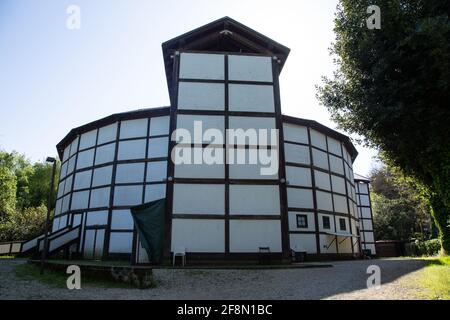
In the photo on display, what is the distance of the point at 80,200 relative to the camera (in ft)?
59.6

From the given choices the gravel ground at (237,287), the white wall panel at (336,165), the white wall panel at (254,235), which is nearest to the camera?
the gravel ground at (237,287)

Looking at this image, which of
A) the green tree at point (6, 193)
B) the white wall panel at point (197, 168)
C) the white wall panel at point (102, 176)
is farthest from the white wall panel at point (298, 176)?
the green tree at point (6, 193)

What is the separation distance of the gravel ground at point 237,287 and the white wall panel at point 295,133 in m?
10.5

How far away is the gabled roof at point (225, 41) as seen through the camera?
47.7 ft

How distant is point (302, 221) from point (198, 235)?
26.3ft

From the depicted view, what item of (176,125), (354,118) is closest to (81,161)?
(176,125)

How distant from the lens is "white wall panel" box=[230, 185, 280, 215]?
1205 centimetres

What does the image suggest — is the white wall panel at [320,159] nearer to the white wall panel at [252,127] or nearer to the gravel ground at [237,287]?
the white wall panel at [252,127]

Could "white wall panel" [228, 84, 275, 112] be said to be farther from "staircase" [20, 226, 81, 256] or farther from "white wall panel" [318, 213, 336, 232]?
"staircase" [20, 226, 81, 256]

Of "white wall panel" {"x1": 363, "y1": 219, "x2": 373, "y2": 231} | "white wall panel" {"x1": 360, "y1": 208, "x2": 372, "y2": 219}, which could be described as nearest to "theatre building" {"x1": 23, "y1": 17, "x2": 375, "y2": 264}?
"white wall panel" {"x1": 360, "y1": 208, "x2": 372, "y2": 219}

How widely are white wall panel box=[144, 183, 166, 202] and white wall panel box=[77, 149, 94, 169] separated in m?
4.73

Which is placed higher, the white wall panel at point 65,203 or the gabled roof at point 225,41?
the gabled roof at point 225,41

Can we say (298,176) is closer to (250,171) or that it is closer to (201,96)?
(250,171)
